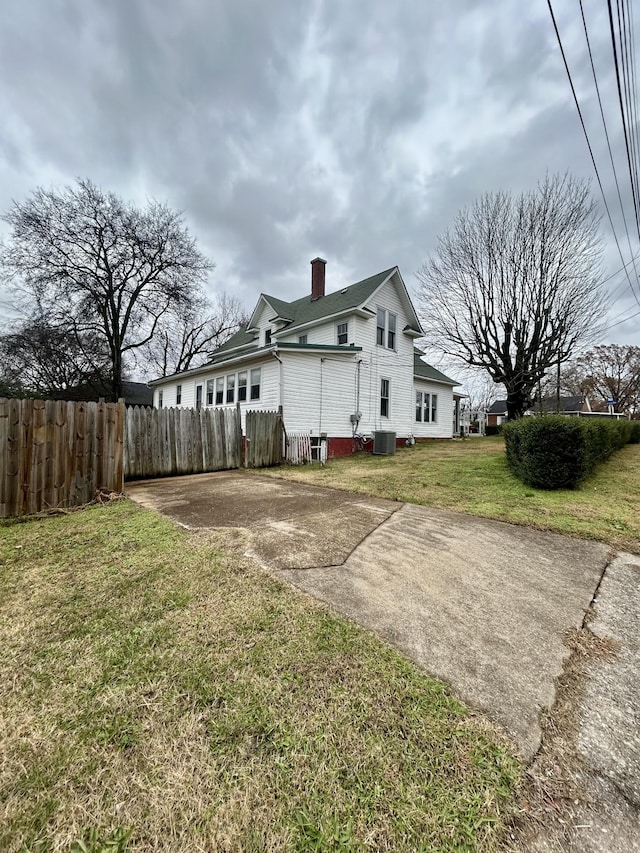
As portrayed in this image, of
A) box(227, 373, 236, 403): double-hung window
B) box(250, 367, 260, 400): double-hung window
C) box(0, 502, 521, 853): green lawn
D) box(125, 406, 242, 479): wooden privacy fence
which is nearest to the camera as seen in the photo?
box(0, 502, 521, 853): green lawn

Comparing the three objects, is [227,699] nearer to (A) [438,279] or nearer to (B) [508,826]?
(B) [508,826]

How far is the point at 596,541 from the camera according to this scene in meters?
4.14

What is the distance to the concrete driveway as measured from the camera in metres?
1.96

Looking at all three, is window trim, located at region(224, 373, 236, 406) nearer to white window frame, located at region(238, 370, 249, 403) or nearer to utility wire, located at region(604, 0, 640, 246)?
white window frame, located at region(238, 370, 249, 403)

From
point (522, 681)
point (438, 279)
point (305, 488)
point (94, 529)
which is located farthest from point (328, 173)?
point (522, 681)

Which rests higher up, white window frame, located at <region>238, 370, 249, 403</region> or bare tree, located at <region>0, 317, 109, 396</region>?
bare tree, located at <region>0, 317, 109, 396</region>

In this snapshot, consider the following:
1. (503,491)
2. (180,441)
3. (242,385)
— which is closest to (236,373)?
(242,385)

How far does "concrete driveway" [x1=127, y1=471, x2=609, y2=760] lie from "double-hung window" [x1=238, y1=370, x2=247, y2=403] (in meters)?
8.58

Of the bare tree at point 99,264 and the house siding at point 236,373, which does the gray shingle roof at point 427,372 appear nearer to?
the house siding at point 236,373

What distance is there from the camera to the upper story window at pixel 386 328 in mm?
15297

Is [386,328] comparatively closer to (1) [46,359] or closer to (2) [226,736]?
(2) [226,736]

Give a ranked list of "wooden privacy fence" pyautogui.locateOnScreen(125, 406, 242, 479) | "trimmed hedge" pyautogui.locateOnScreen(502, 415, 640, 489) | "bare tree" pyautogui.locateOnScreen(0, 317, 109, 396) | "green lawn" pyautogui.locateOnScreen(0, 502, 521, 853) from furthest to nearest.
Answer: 1. "bare tree" pyautogui.locateOnScreen(0, 317, 109, 396)
2. "wooden privacy fence" pyautogui.locateOnScreen(125, 406, 242, 479)
3. "trimmed hedge" pyautogui.locateOnScreen(502, 415, 640, 489)
4. "green lawn" pyautogui.locateOnScreen(0, 502, 521, 853)

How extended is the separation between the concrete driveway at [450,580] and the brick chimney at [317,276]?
14.6 m

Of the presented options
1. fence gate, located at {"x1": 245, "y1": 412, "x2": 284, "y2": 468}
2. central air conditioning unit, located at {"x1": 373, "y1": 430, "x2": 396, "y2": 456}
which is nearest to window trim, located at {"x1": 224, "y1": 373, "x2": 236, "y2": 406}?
fence gate, located at {"x1": 245, "y1": 412, "x2": 284, "y2": 468}
